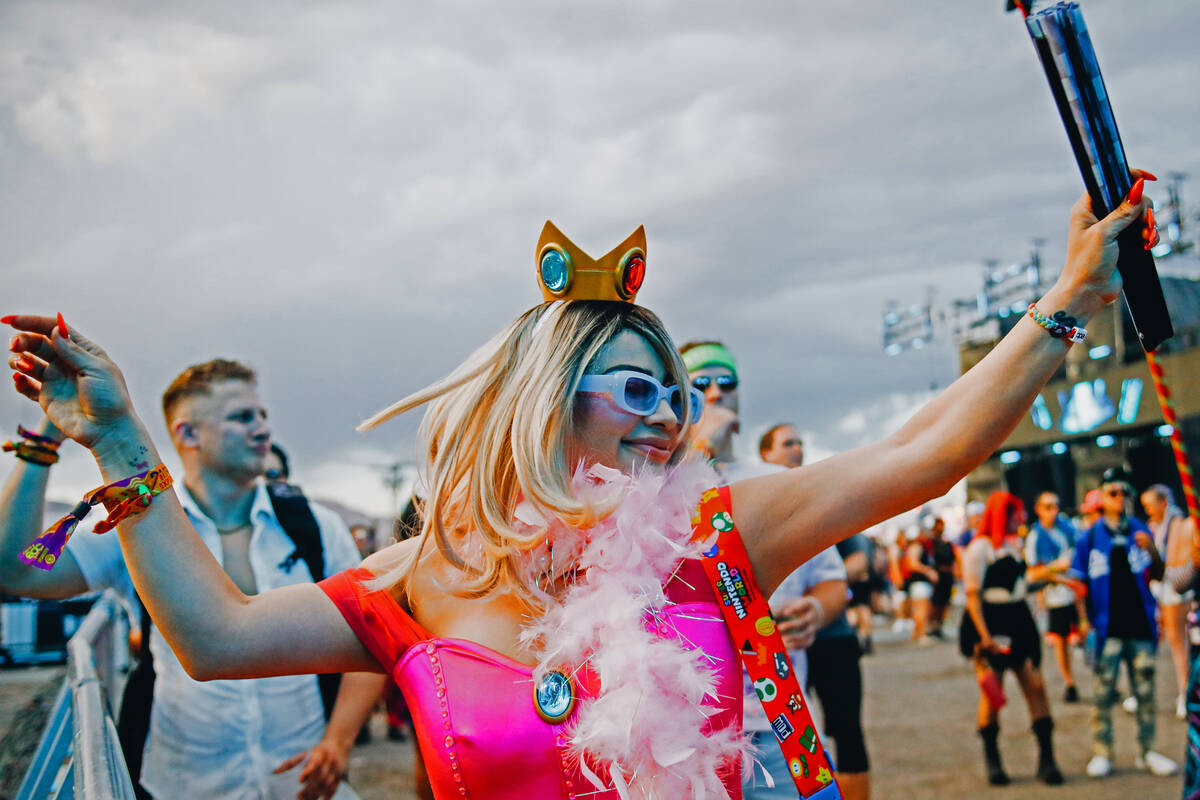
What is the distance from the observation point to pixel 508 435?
1.86 meters

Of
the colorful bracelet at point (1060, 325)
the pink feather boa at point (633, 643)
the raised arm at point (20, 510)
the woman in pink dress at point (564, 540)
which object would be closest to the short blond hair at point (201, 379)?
the raised arm at point (20, 510)

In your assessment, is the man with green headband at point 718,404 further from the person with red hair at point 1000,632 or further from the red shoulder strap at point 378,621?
the person with red hair at point 1000,632

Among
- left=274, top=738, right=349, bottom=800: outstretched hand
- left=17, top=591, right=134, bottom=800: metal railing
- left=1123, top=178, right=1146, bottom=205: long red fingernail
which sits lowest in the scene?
left=274, top=738, right=349, bottom=800: outstretched hand

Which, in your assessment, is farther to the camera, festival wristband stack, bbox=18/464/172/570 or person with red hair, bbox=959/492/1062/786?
person with red hair, bbox=959/492/1062/786

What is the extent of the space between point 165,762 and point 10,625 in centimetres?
1128

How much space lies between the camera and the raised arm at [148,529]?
1.59 meters

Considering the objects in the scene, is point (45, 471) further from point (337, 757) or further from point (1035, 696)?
point (1035, 696)

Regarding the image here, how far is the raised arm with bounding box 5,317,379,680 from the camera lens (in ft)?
5.22

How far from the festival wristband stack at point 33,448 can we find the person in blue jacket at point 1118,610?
5938 mm

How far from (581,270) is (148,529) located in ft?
2.86

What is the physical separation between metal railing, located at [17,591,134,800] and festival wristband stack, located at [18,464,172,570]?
37 cm

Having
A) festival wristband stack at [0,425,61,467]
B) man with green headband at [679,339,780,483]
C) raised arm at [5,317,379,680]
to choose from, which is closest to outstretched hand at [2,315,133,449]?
raised arm at [5,317,379,680]

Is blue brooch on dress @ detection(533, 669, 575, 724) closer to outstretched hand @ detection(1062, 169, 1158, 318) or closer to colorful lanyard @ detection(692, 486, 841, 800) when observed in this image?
colorful lanyard @ detection(692, 486, 841, 800)

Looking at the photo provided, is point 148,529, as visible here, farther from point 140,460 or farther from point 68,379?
point 68,379
